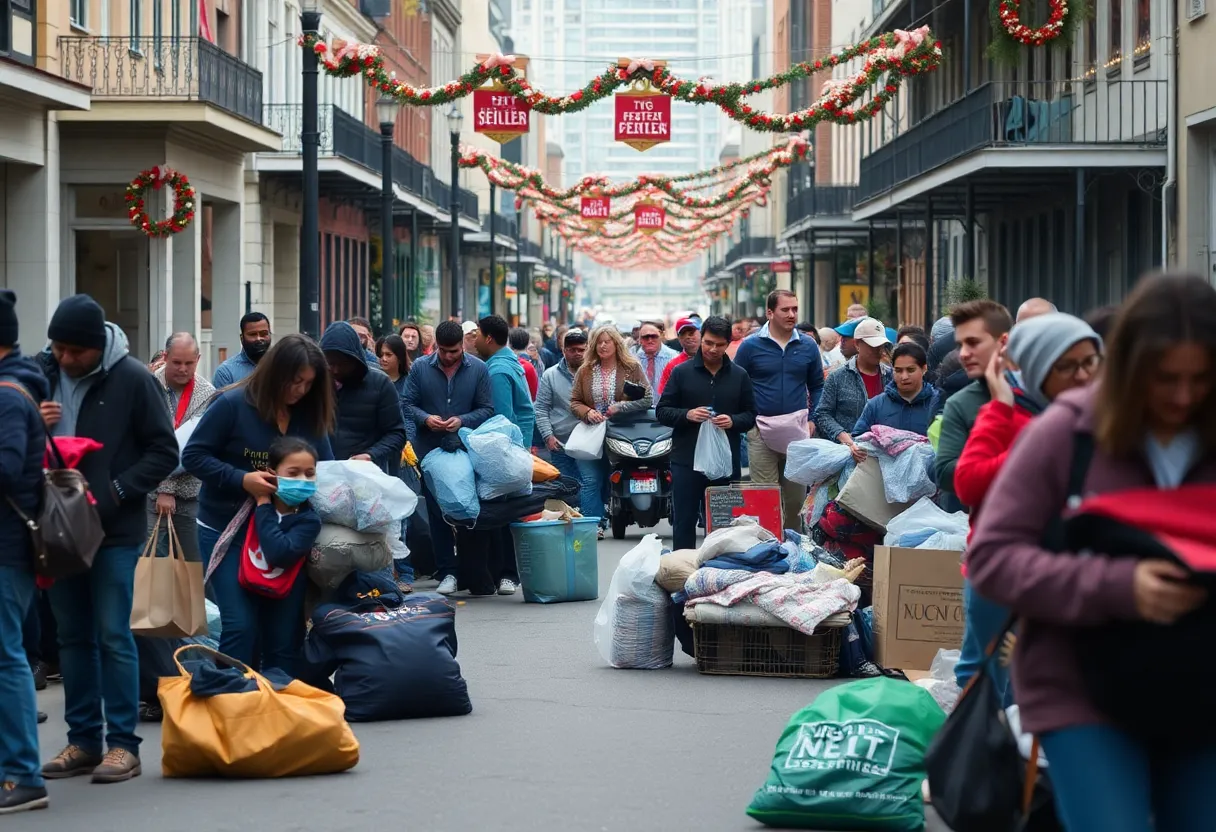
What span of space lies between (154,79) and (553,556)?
15.7 m

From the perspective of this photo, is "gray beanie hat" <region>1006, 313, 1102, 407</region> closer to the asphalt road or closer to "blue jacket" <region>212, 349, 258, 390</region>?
the asphalt road

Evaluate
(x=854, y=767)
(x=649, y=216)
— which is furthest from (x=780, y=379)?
(x=649, y=216)

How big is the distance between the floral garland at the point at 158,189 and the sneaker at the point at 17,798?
20855 mm

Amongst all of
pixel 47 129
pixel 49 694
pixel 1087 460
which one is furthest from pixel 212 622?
pixel 47 129

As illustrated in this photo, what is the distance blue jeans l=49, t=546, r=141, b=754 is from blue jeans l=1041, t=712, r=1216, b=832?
451 centimetres

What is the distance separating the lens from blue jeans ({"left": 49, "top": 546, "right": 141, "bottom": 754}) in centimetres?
745

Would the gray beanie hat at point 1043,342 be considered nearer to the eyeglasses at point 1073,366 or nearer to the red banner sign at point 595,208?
the eyeglasses at point 1073,366

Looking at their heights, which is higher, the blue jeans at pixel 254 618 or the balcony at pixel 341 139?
the balcony at pixel 341 139

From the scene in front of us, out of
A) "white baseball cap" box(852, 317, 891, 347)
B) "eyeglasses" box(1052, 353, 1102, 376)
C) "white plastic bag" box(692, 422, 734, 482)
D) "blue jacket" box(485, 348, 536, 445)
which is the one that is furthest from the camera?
"blue jacket" box(485, 348, 536, 445)

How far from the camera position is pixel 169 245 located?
28641 mm

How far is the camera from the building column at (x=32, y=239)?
23.6 metres

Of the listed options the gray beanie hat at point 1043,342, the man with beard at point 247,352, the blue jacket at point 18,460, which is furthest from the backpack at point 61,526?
the man with beard at point 247,352

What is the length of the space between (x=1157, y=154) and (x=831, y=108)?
13.2ft

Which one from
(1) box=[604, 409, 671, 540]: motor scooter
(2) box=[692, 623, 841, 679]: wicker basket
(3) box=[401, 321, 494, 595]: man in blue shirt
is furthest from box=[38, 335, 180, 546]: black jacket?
(1) box=[604, 409, 671, 540]: motor scooter
